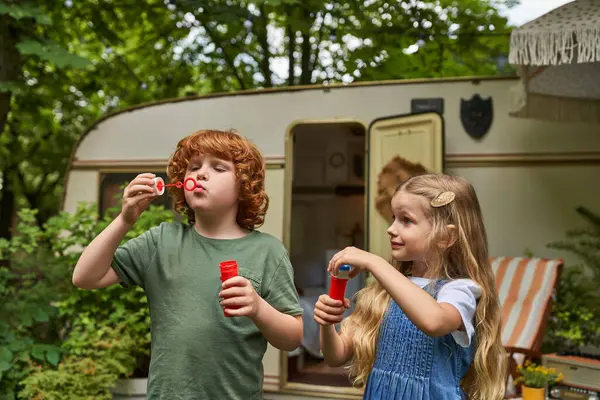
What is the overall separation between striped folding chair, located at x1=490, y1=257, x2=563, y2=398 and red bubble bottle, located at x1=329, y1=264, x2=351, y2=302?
10.3 feet

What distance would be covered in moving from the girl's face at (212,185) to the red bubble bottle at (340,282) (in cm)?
54

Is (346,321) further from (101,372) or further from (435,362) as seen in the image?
(101,372)

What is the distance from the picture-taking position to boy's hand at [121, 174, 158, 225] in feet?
6.79

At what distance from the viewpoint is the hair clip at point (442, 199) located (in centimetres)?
209

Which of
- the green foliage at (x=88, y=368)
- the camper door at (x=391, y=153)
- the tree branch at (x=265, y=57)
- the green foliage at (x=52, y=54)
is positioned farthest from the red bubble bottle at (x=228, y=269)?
the tree branch at (x=265, y=57)

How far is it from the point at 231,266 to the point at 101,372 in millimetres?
3308

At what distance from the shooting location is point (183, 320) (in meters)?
2.17

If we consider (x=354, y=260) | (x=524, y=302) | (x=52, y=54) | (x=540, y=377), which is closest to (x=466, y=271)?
(x=354, y=260)

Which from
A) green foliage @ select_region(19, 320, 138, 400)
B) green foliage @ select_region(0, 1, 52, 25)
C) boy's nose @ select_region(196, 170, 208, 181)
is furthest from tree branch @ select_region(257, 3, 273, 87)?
boy's nose @ select_region(196, 170, 208, 181)

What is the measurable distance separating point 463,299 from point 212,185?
0.87m

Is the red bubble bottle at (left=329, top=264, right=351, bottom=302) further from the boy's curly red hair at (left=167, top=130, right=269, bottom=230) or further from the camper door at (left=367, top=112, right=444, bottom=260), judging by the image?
the camper door at (left=367, top=112, right=444, bottom=260)

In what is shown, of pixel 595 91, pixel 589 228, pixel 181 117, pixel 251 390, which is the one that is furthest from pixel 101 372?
pixel 595 91

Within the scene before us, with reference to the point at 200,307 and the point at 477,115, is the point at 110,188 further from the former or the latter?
the point at 200,307

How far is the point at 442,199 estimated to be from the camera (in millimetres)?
2100
